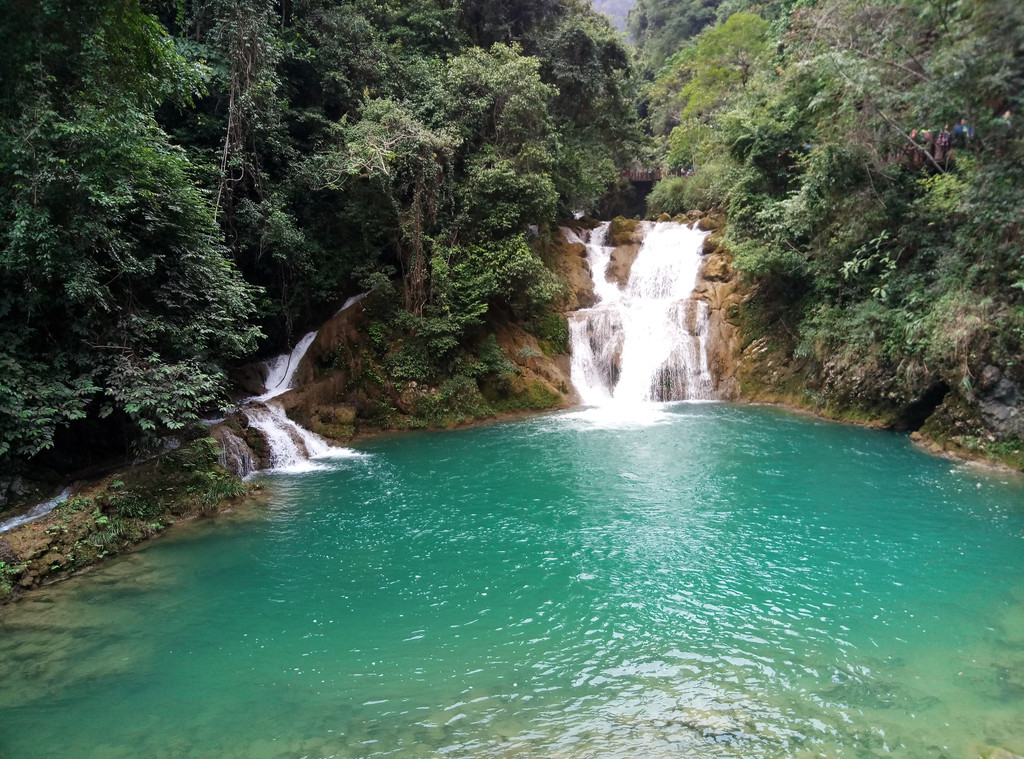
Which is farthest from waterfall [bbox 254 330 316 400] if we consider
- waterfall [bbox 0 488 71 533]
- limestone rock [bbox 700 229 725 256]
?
limestone rock [bbox 700 229 725 256]

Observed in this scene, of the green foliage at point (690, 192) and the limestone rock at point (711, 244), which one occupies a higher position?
the green foliage at point (690, 192)

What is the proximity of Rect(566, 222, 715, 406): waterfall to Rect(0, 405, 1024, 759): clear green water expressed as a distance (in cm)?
839

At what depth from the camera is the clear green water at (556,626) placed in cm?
511

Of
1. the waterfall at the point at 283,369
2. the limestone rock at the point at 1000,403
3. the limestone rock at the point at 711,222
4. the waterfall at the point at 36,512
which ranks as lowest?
the waterfall at the point at 36,512

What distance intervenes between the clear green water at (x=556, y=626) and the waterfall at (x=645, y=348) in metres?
8.39

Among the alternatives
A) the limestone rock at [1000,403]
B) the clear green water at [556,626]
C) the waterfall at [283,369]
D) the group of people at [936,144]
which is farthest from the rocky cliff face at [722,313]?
the waterfall at [283,369]

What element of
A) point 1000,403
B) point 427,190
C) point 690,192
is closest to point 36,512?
point 427,190

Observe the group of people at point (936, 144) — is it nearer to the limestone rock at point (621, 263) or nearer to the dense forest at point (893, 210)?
the dense forest at point (893, 210)

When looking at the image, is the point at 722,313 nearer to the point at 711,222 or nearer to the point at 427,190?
the point at 711,222

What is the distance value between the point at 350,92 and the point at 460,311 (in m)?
7.95

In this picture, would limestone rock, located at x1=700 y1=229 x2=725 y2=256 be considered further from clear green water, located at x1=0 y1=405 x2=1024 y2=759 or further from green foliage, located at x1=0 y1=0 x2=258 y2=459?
green foliage, located at x1=0 y1=0 x2=258 y2=459

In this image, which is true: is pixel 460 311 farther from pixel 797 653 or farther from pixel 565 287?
pixel 797 653

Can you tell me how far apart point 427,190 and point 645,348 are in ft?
30.5

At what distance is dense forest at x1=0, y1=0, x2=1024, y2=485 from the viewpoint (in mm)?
8828
